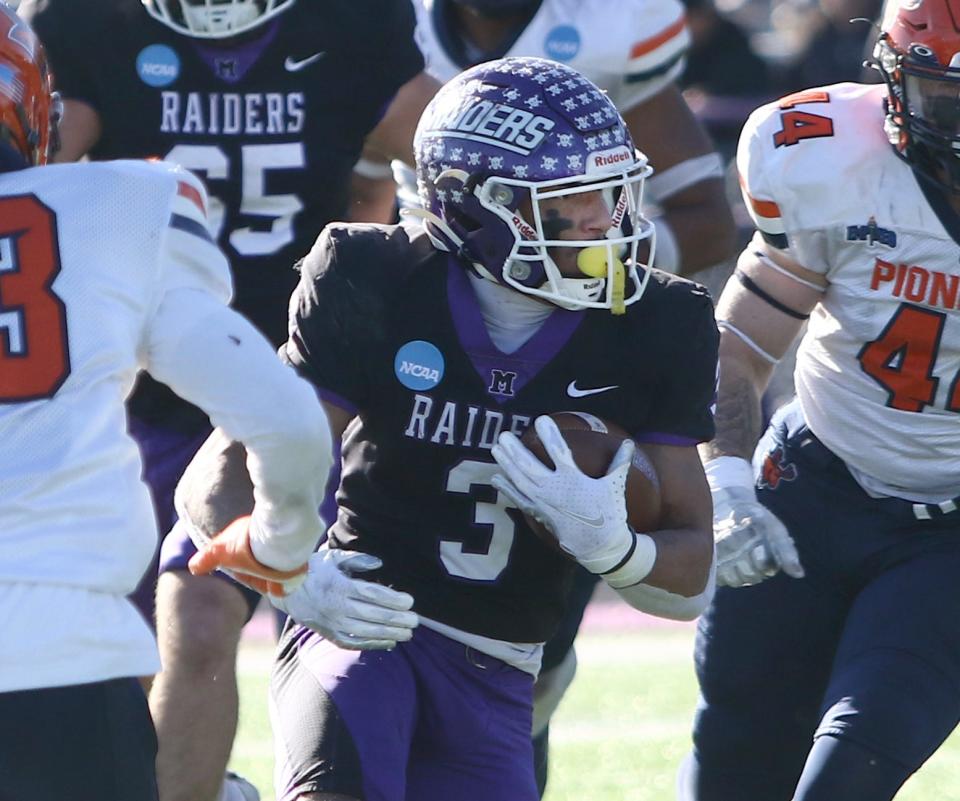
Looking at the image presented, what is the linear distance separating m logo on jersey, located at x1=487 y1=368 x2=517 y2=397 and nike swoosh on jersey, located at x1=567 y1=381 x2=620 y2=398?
0.09 m

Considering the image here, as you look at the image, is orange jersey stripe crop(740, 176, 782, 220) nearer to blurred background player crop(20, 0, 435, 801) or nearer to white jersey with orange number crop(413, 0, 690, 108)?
blurred background player crop(20, 0, 435, 801)

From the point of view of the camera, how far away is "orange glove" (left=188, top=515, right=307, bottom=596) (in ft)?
9.21

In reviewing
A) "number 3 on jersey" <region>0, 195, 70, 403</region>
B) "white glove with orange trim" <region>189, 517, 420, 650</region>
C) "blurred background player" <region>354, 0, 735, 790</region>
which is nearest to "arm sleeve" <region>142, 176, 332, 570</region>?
"number 3 on jersey" <region>0, 195, 70, 403</region>

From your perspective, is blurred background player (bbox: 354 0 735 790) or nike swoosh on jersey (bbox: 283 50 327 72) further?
blurred background player (bbox: 354 0 735 790)

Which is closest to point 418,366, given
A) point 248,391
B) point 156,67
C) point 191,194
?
point 191,194

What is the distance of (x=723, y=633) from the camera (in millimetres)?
3875

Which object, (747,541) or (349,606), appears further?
(747,541)

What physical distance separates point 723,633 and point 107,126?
5.71ft

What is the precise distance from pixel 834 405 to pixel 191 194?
1.64 metres

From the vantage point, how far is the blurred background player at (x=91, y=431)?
246cm

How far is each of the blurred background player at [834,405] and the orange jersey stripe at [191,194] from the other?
4.33 feet

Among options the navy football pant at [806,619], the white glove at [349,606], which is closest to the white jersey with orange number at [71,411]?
the white glove at [349,606]

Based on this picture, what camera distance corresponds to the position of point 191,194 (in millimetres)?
2695

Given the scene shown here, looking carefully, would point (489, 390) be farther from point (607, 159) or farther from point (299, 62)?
point (299, 62)
